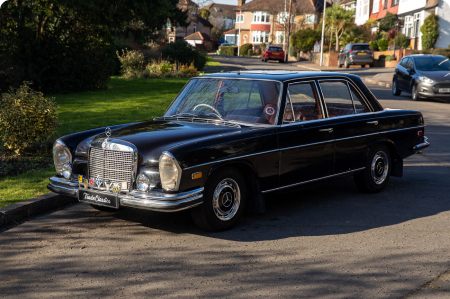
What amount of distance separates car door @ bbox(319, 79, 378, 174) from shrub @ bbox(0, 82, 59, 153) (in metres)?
4.89

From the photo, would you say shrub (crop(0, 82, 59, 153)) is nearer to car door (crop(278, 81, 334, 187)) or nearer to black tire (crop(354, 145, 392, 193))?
car door (crop(278, 81, 334, 187))

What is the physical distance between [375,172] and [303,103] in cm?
164

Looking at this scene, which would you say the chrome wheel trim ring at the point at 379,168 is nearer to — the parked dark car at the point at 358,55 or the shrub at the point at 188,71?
the shrub at the point at 188,71

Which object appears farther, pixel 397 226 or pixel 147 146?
pixel 397 226

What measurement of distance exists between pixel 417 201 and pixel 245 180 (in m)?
2.60

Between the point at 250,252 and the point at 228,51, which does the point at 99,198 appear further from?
the point at 228,51

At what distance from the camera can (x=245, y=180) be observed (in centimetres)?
556

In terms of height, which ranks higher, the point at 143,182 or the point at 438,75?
the point at 438,75

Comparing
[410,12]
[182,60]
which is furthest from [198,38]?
[182,60]

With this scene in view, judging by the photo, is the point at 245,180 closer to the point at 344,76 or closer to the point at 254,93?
the point at 254,93

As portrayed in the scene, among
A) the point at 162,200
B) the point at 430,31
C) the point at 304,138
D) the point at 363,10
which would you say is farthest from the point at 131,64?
the point at 363,10

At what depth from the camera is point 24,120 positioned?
840 centimetres

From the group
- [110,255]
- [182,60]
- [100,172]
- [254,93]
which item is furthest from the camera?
[182,60]

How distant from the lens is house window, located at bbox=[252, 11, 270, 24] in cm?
9838
